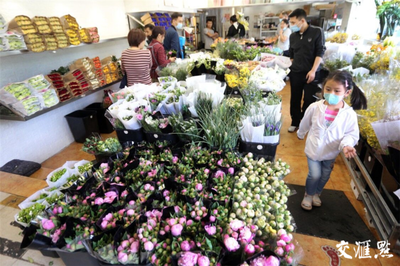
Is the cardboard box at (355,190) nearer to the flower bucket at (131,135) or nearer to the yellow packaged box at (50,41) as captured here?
the flower bucket at (131,135)

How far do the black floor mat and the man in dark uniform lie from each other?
1581 mm

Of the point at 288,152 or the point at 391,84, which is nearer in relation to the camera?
the point at 391,84

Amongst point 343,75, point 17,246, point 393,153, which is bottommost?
point 17,246

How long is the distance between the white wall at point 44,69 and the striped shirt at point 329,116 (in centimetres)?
329

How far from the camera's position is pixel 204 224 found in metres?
1.00

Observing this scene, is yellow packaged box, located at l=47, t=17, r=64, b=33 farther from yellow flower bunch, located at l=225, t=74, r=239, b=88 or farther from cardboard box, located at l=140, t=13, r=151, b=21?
cardboard box, located at l=140, t=13, r=151, b=21

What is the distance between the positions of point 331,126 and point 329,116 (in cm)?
8

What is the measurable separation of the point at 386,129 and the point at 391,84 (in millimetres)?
790

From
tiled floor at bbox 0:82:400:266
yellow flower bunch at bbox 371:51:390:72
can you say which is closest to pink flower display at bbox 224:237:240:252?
tiled floor at bbox 0:82:400:266

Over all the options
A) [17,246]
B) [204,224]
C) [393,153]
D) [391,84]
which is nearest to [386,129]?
[393,153]

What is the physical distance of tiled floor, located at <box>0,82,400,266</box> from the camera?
1.25 metres

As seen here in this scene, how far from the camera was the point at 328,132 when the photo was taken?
1758mm

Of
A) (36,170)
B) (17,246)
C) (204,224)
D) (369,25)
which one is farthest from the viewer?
(369,25)

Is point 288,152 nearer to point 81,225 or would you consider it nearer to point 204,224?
point 204,224
